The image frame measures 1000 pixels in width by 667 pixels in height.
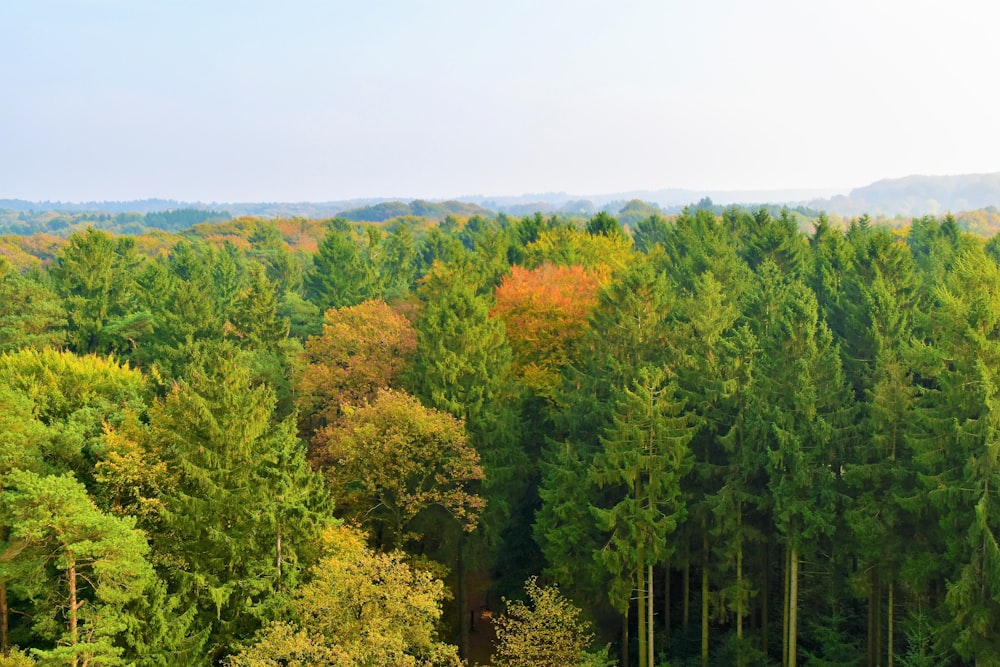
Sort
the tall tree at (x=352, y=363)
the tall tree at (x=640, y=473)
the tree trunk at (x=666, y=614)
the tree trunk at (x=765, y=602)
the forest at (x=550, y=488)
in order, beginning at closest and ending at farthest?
the forest at (x=550, y=488), the tall tree at (x=640, y=473), the tree trunk at (x=765, y=602), the tree trunk at (x=666, y=614), the tall tree at (x=352, y=363)

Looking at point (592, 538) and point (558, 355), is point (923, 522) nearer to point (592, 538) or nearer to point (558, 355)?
point (592, 538)

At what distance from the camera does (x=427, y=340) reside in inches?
1436

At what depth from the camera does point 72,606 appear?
2053 cm

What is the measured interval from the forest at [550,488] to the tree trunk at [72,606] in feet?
0.27

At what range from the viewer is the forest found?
22250mm

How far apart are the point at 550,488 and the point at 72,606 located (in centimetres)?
1775

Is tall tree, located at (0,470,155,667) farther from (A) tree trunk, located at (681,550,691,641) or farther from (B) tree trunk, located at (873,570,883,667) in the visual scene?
(B) tree trunk, located at (873,570,883,667)

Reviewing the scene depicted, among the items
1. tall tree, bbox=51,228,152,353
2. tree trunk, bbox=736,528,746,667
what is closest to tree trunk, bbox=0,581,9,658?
tree trunk, bbox=736,528,746,667

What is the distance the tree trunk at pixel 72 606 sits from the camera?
1975 centimetres

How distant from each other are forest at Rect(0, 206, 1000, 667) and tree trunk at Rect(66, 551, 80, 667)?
0.08m

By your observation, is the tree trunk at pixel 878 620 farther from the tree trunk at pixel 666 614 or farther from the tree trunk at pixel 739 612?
the tree trunk at pixel 666 614

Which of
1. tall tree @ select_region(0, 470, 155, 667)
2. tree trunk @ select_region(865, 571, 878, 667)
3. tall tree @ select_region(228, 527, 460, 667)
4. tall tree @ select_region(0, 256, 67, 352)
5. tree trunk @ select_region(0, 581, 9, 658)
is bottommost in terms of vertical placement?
tree trunk @ select_region(865, 571, 878, 667)

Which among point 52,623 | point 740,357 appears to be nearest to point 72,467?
point 52,623

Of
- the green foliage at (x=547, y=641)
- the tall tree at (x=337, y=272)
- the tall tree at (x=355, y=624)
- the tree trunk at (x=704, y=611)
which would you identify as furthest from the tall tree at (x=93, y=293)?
the tree trunk at (x=704, y=611)
